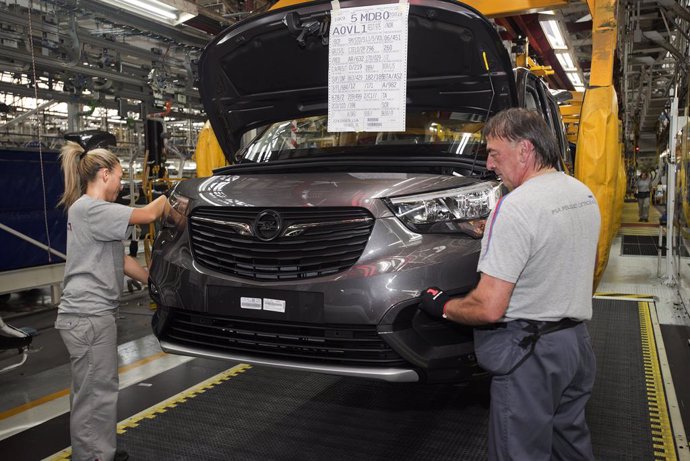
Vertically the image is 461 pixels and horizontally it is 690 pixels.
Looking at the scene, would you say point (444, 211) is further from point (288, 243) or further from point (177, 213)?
point (177, 213)

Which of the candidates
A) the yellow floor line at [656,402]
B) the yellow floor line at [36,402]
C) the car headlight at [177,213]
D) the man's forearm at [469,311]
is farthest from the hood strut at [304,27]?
the yellow floor line at [656,402]

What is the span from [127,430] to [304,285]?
157cm

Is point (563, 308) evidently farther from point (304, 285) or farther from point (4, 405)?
point (4, 405)

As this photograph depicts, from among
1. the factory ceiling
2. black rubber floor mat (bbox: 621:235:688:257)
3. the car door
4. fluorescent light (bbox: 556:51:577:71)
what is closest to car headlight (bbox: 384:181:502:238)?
the car door

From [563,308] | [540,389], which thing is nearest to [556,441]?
[540,389]

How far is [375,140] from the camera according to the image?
3229 mm

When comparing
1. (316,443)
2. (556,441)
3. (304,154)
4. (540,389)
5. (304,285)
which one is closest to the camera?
(540,389)

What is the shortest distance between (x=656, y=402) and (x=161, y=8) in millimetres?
4626

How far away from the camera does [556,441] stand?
2084 millimetres

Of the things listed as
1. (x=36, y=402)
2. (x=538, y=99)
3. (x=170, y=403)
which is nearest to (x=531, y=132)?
(x=538, y=99)

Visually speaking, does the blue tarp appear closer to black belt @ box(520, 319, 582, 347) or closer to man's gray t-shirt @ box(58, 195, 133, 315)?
man's gray t-shirt @ box(58, 195, 133, 315)

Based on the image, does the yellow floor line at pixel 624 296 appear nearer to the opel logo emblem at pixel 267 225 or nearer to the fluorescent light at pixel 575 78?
the opel logo emblem at pixel 267 225

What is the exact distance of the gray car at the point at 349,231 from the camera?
2.17m

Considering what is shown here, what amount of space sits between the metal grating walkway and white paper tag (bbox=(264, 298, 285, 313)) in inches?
36.1
